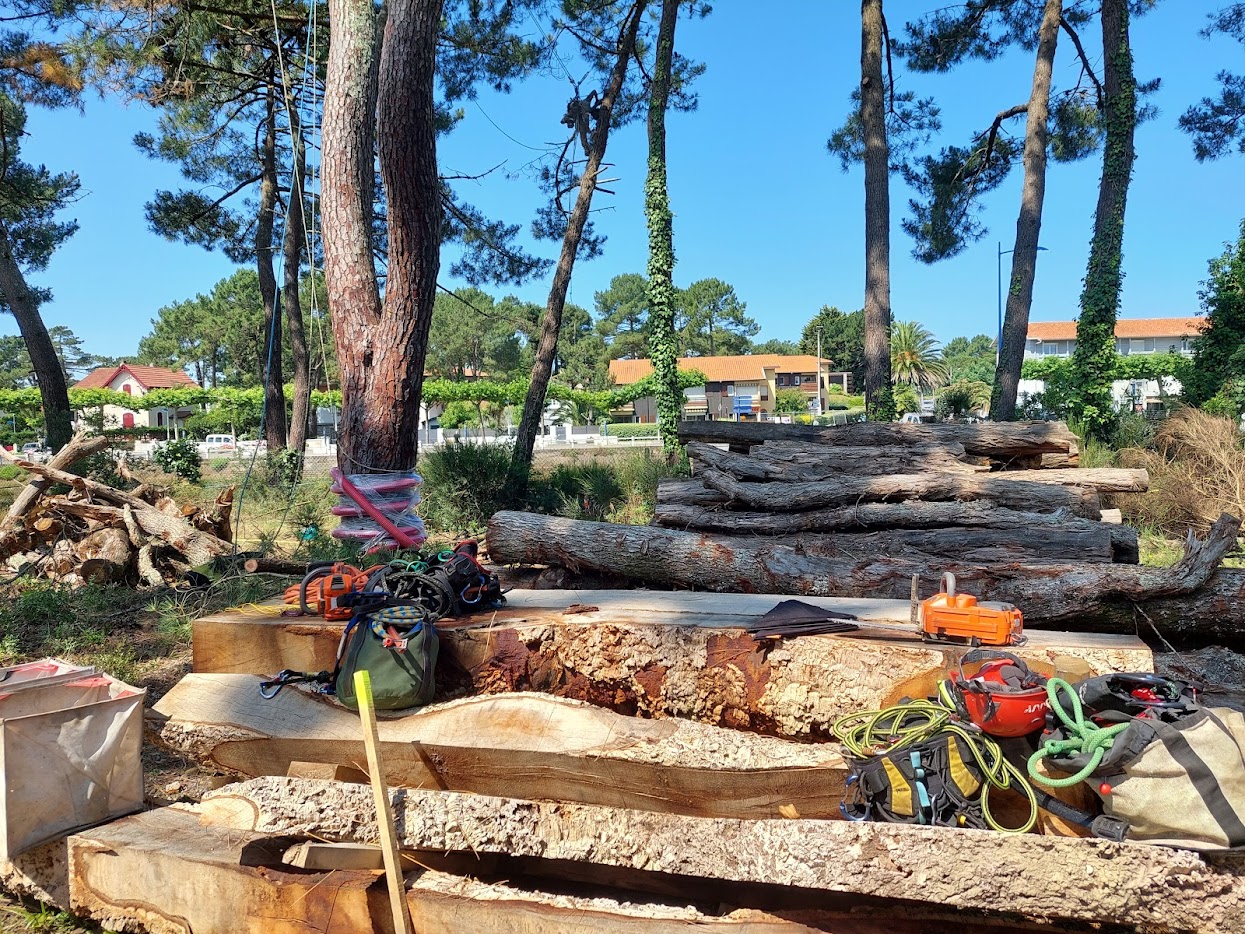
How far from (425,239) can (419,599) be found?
3.34m

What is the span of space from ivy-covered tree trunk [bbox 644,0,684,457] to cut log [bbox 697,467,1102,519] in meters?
7.10

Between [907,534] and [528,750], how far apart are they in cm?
391

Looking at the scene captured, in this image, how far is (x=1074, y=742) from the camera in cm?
200

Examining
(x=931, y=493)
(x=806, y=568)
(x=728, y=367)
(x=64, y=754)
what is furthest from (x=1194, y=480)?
(x=728, y=367)

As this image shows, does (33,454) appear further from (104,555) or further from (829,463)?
(829,463)

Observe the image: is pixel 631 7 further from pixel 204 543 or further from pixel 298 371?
pixel 204 543

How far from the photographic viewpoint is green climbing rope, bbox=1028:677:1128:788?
1.95 m

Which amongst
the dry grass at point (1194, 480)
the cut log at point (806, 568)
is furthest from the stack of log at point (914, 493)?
the dry grass at point (1194, 480)

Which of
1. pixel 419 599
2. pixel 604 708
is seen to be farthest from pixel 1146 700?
pixel 419 599

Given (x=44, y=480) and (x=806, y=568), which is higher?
(x=44, y=480)

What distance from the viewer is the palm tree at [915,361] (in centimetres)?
6962

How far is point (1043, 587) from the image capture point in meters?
3.46

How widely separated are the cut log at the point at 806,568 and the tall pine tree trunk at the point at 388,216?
114 centimetres

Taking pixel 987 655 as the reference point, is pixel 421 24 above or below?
above
